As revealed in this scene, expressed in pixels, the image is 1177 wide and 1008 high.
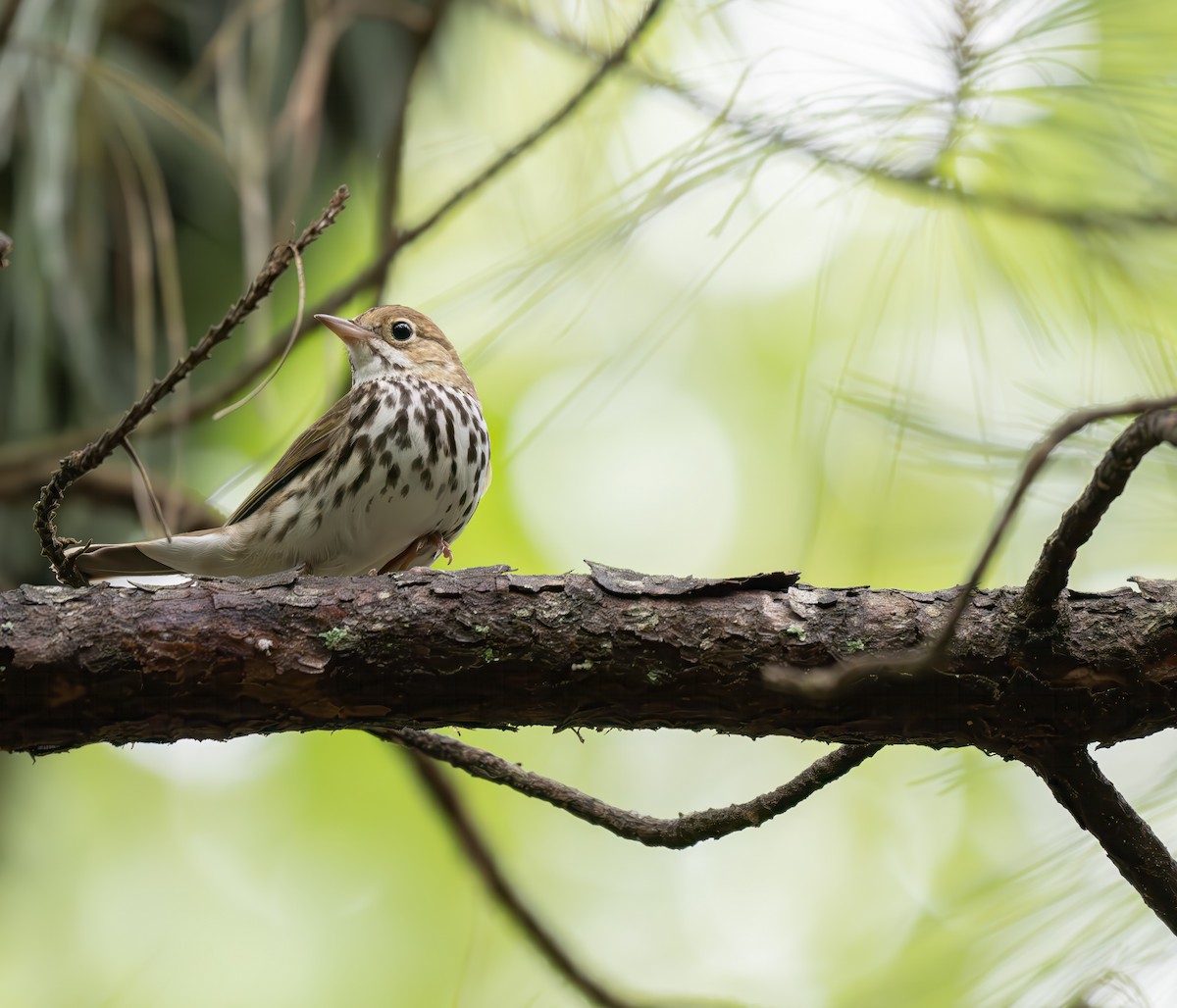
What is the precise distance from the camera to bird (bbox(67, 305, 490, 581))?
303 centimetres

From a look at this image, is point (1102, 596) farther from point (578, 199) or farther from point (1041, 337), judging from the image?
point (578, 199)

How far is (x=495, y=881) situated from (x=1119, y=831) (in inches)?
68.8

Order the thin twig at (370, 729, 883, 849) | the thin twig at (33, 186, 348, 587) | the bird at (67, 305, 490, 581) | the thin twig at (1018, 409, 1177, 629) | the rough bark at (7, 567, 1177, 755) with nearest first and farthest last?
the thin twig at (1018, 409, 1177, 629), the thin twig at (33, 186, 348, 587), the rough bark at (7, 567, 1177, 755), the thin twig at (370, 729, 883, 849), the bird at (67, 305, 490, 581)

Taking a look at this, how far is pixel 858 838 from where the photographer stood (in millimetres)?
4676

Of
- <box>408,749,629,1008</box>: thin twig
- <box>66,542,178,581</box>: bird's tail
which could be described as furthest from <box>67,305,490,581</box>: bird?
<box>408,749,629,1008</box>: thin twig

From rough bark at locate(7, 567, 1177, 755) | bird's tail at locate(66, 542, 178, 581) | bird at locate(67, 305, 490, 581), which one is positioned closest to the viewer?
rough bark at locate(7, 567, 1177, 755)

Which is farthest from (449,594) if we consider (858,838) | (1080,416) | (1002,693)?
(858,838)

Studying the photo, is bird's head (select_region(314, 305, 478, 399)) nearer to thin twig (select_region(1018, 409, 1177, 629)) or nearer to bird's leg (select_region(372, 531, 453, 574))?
bird's leg (select_region(372, 531, 453, 574))

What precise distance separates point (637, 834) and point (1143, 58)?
169 cm

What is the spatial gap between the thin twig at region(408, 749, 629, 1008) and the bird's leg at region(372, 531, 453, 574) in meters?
0.50

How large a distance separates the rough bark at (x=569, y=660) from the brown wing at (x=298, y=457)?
3.66ft

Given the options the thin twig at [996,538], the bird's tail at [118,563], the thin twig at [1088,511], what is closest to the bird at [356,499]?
the bird's tail at [118,563]

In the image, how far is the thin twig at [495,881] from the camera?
281 centimetres

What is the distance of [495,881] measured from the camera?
10.4ft
